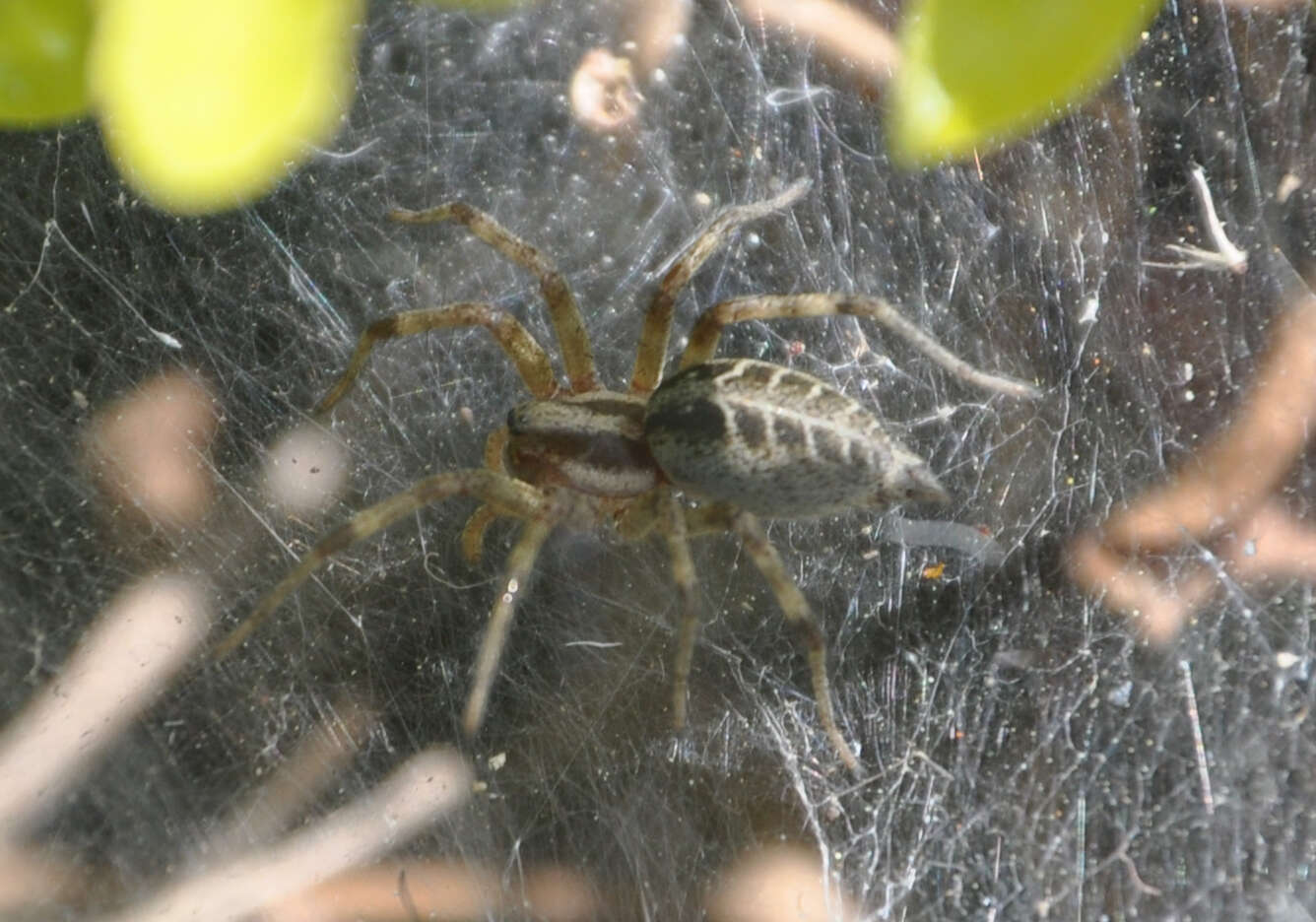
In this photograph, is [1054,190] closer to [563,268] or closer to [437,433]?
[563,268]

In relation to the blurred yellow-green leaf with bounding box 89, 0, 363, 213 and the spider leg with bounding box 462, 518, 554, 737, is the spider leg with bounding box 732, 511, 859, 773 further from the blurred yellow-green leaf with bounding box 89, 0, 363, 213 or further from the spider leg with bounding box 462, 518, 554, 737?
the blurred yellow-green leaf with bounding box 89, 0, 363, 213

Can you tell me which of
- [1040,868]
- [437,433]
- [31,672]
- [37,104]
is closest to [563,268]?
[437,433]

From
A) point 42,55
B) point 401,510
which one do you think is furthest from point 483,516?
point 42,55

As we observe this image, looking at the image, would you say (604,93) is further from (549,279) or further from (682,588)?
(682,588)

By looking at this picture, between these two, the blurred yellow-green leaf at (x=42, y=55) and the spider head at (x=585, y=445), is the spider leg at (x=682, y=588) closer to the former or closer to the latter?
the spider head at (x=585, y=445)

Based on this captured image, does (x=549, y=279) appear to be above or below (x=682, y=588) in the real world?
above

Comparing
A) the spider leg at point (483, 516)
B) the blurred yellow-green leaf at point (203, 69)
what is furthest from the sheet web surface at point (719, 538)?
the blurred yellow-green leaf at point (203, 69)

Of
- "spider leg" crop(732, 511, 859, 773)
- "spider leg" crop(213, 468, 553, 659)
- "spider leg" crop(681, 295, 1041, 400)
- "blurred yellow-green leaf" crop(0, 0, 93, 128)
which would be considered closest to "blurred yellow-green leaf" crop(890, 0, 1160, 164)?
"spider leg" crop(681, 295, 1041, 400)
